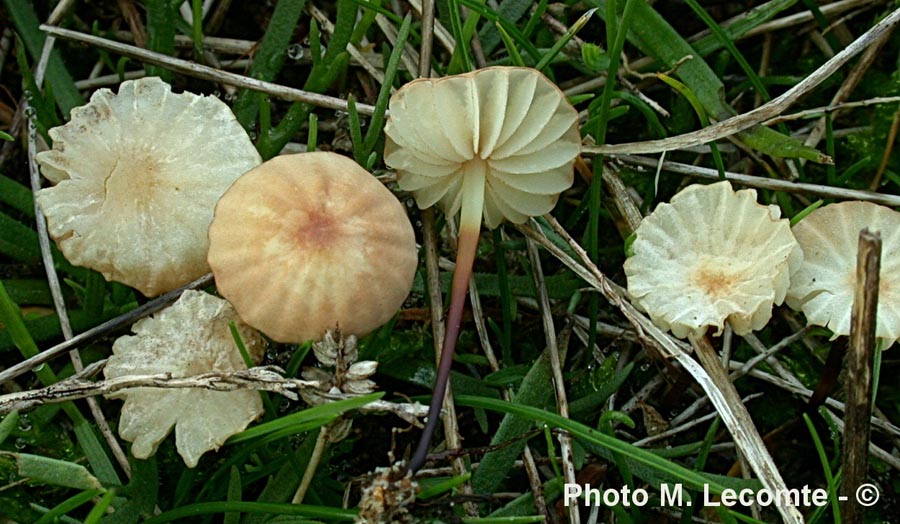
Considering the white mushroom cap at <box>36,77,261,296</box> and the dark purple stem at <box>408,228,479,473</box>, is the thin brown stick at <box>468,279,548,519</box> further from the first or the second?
the white mushroom cap at <box>36,77,261,296</box>

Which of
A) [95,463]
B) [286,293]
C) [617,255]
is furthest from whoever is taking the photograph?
[617,255]

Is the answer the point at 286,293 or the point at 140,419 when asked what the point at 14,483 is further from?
the point at 286,293

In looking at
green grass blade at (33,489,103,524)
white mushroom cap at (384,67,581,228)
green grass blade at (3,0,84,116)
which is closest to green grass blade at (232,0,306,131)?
green grass blade at (3,0,84,116)

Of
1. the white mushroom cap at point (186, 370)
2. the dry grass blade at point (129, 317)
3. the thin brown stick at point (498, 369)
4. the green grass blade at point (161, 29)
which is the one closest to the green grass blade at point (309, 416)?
the white mushroom cap at point (186, 370)

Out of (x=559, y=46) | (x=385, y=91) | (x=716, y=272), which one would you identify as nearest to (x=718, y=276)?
(x=716, y=272)

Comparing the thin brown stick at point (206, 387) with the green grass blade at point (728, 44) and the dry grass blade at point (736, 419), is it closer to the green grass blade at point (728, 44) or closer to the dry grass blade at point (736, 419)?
the dry grass blade at point (736, 419)

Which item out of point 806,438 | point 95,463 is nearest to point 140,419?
point 95,463

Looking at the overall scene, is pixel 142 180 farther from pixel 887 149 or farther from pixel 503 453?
pixel 887 149
